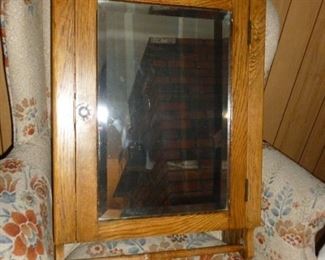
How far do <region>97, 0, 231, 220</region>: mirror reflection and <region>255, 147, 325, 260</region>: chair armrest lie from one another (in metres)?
0.11

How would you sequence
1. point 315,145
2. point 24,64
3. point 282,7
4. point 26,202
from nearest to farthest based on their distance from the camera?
point 26,202 < point 24,64 < point 282,7 < point 315,145

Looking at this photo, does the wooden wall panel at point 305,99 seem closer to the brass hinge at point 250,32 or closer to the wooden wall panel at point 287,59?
the wooden wall panel at point 287,59

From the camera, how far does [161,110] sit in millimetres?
708

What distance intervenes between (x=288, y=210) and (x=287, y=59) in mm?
586

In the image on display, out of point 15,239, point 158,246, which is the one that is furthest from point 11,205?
point 158,246

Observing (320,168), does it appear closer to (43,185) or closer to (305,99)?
(305,99)

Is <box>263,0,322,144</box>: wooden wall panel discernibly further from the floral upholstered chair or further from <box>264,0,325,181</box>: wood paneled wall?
the floral upholstered chair

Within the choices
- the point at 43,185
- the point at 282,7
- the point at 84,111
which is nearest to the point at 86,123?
the point at 84,111

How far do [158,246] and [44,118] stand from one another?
1.20ft

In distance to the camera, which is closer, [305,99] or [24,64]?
[24,64]

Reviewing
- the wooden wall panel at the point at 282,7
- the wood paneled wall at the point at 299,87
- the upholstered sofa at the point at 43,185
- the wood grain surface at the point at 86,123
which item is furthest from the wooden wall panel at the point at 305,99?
the wood grain surface at the point at 86,123

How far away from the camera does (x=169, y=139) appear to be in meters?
0.71

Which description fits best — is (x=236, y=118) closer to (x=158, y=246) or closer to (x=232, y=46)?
(x=232, y=46)

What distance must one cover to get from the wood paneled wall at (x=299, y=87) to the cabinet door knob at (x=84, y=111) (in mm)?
702
